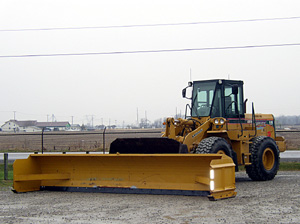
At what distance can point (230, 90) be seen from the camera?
13.3 metres

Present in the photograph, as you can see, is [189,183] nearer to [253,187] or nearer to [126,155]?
[126,155]

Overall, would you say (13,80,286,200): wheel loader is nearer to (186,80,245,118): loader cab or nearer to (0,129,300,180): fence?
(186,80,245,118): loader cab

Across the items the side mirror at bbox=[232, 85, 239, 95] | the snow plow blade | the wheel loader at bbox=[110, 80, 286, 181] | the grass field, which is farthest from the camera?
the grass field

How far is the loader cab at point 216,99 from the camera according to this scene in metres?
13.0

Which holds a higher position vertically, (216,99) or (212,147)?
(216,99)

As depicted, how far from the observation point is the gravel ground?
7.49m

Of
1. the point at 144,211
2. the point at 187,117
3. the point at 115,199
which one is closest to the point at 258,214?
the point at 144,211

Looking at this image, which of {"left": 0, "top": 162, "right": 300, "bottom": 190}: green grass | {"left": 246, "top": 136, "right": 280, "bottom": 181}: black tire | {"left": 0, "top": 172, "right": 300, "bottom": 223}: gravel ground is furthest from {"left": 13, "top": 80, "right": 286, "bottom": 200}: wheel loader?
{"left": 0, "top": 162, "right": 300, "bottom": 190}: green grass

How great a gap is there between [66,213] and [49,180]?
3240 mm

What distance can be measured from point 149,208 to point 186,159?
5.71 feet

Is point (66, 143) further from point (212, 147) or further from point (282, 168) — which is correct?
point (212, 147)

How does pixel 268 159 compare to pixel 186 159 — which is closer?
pixel 186 159

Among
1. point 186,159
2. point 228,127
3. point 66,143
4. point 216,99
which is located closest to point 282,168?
point 228,127

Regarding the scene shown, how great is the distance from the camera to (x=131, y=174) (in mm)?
10391
